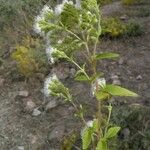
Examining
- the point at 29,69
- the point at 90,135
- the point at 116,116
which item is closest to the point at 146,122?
the point at 116,116

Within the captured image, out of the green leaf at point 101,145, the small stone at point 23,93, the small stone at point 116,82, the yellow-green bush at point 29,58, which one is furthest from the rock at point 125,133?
the yellow-green bush at point 29,58

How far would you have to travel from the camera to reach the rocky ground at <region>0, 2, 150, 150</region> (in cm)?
493

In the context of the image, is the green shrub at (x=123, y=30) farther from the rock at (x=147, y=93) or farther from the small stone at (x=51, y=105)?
the small stone at (x=51, y=105)

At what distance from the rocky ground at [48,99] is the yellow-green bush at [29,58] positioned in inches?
5.2

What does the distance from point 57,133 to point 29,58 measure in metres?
1.35

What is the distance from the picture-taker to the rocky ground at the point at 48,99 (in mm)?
4930

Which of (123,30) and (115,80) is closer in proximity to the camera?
(115,80)

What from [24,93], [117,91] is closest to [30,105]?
[24,93]

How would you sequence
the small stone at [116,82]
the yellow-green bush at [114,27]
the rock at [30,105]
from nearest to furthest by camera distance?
the rock at [30,105], the small stone at [116,82], the yellow-green bush at [114,27]

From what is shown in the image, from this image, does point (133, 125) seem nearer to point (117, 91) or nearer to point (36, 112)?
point (36, 112)

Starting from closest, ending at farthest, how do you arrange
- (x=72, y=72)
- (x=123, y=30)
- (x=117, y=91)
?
(x=117, y=91)
(x=72, y=72)
(x=123, y=30)

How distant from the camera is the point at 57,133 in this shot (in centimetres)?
488

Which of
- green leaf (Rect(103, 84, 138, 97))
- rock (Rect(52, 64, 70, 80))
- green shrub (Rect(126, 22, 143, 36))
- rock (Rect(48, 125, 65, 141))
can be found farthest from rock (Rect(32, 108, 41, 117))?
green leaf (Rect(103, 84, 138, 97))

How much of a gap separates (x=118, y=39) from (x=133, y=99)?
1.55 m
